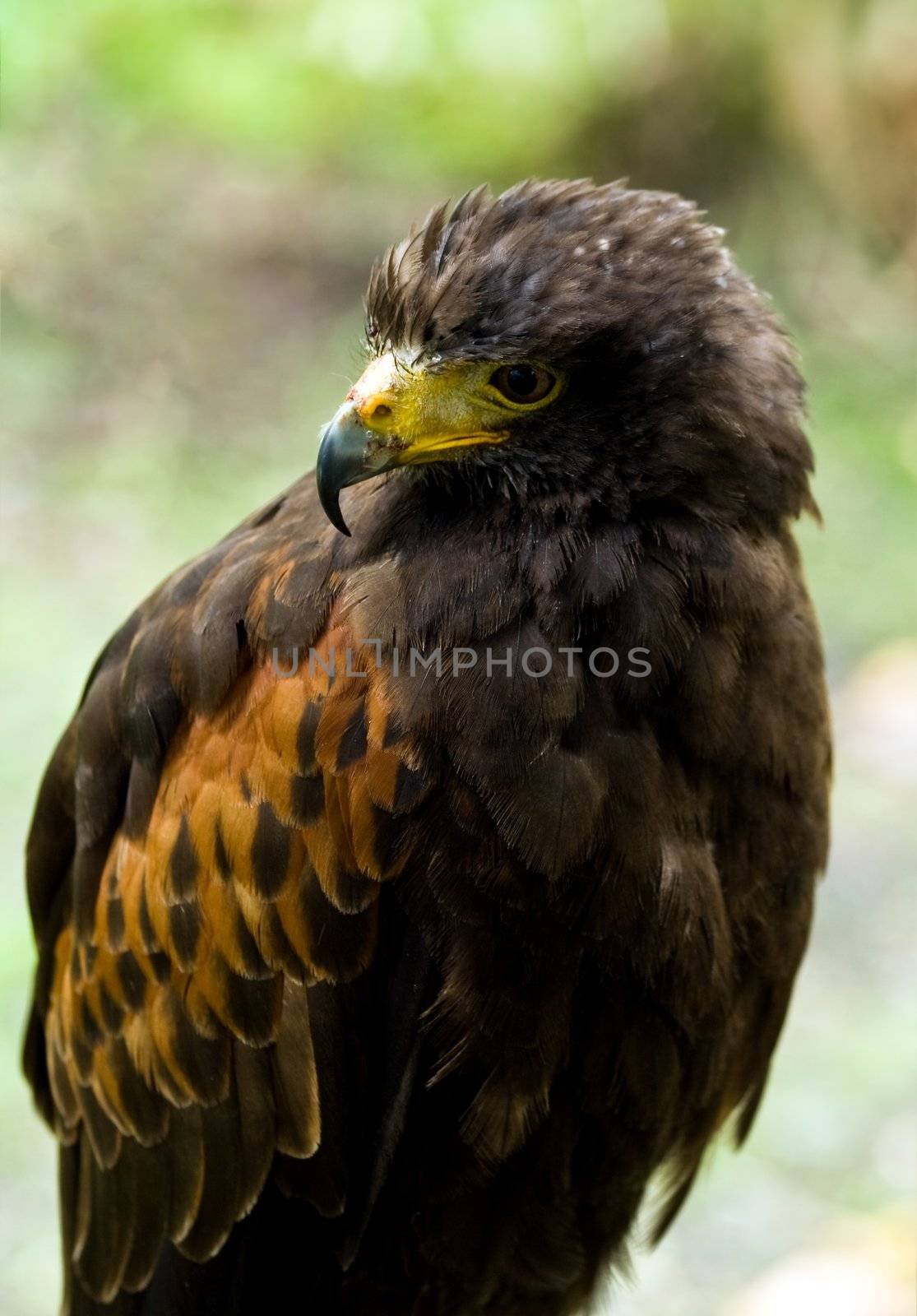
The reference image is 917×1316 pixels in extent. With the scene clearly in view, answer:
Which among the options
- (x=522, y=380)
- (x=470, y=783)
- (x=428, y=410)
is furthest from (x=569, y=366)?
(x=470, y=783)

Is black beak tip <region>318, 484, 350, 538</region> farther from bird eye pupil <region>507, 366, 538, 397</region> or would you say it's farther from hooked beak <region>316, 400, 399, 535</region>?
bird eye pupil <region>507, 366, 538, 397</region>

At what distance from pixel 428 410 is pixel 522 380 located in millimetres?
165

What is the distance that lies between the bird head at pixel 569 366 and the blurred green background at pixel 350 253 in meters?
2.92

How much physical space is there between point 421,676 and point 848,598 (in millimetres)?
4517

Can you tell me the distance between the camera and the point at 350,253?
8.41m

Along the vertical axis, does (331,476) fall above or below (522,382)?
below

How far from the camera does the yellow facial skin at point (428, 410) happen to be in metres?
2.48

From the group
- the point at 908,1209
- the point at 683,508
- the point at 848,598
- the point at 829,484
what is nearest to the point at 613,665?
the point at 683,508

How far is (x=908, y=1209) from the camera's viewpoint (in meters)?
4.26

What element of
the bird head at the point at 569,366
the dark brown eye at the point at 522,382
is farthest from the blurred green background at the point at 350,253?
the dark brown eye at the point at 522,382

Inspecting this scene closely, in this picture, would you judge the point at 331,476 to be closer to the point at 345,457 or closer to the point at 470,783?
the point at 345,457

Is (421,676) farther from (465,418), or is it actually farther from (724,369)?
(724,369)

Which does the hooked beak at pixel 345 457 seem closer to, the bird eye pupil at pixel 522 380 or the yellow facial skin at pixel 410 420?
the yellow facial skin at pixel 410 420

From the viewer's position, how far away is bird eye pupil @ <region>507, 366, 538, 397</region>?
243 cm
